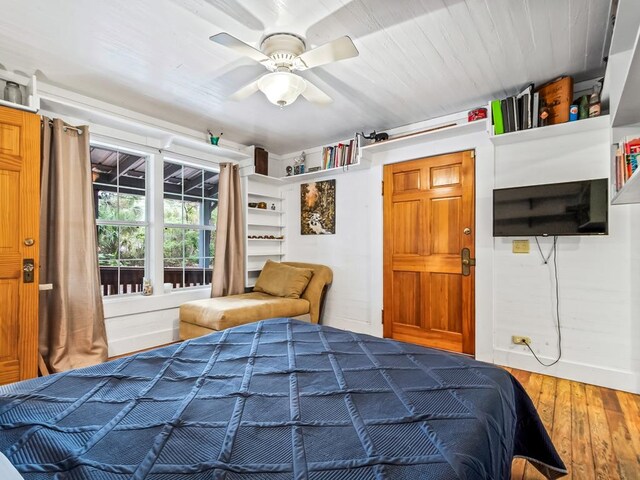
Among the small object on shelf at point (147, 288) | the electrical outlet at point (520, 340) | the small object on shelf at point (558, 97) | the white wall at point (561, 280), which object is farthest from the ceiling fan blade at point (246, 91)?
the electrical outlet at point (520, 340)

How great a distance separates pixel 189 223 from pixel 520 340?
3837 millimetres

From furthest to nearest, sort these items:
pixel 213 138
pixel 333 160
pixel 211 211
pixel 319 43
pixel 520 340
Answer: pixel 211 211
pixel 333 160
pixel 213 138
pixel 520 340
pixel 319 43

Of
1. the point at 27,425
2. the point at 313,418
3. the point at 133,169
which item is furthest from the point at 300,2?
the point at 133,169

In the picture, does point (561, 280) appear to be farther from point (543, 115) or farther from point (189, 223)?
point (189, 223)

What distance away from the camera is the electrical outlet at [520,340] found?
2.88 m

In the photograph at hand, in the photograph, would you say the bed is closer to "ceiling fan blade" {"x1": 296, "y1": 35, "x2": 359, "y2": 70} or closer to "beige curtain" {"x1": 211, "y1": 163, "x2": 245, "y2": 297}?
"ceiling fan blade" {"x1": 296, "y1": 35, "x2": 359, "y2": 70}

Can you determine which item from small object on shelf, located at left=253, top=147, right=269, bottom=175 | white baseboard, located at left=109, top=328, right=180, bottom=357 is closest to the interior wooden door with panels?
small object on shelf, located at left=253, top=147, right=269, bottom=175

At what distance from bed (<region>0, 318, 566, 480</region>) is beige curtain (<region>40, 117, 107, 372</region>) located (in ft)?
6.26

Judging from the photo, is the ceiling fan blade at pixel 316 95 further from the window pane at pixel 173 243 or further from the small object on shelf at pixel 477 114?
the window pane at pixel 173 243

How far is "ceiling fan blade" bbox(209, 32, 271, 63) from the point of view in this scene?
66.5 inches

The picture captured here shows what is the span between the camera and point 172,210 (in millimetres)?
3838

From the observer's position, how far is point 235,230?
4.16 m

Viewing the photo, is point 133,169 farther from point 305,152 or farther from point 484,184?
point 484,184

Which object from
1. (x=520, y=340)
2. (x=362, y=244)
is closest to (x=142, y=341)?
(x=362, y=244)
